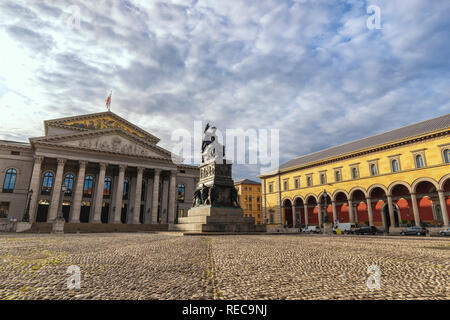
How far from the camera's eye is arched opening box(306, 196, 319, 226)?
157 feet

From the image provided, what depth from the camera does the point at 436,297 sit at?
3189 mm

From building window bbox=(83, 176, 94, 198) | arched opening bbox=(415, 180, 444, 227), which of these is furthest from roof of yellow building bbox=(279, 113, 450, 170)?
building window bbox=(83, 176, 94, 198)

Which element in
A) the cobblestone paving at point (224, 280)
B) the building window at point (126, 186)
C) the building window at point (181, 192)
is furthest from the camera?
the building window at point (181, 192)

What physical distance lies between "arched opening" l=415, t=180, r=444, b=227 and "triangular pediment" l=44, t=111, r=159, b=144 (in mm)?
45058

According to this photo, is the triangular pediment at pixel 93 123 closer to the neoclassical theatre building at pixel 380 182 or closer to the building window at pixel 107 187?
the building window at pixel 107 187

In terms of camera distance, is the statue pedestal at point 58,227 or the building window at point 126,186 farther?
the building window at point 126,186

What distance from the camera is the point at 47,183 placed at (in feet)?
138

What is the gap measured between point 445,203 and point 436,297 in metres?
37.7

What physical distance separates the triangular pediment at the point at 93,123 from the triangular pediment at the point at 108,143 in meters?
1.48

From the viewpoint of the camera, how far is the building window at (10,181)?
4023 centimetres

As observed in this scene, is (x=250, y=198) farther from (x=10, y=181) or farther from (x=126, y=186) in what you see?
(x=10, y=181)

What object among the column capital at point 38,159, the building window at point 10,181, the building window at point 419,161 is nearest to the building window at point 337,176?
the building window at point 419,161

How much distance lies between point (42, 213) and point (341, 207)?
1927 inches

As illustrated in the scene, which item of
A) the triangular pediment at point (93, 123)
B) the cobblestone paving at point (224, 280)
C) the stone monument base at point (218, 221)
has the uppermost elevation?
the triangular pediment at point (93, 123)
